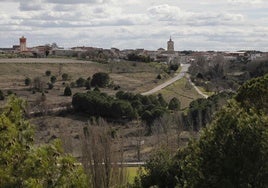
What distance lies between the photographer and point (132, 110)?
51.0 m

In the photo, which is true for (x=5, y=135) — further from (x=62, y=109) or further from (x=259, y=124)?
(x=62, y=109)

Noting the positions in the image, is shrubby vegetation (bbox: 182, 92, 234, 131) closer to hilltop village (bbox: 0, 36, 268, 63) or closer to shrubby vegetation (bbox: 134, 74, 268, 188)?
shrubby vegetation (bbox: 134, 74, 268, 188)

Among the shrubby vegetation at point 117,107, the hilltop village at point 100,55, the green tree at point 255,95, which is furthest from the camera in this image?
the hilltop village at point 100,55

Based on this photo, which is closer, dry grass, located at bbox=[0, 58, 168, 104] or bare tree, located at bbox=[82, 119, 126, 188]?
bare tree, located at bbox=[82, 119, 126, 188]

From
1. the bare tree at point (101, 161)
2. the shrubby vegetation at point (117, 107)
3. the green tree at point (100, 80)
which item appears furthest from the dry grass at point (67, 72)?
the bare tree at point (101, 161)

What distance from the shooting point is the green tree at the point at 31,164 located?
8062mm

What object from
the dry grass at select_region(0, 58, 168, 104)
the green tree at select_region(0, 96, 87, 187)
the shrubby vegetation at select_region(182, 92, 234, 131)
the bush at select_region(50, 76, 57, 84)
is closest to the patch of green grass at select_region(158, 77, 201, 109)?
the dry grass at select_region(0, 58, 168, 104)

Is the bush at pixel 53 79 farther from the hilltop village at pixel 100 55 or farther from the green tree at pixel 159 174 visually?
the green tree at pixel 159 174

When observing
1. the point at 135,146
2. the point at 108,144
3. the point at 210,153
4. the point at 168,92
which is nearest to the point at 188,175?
the point at 210,153

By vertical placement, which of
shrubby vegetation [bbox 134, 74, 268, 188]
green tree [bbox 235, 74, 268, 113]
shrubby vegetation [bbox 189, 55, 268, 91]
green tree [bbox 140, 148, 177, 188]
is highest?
green tree [bbox 235, 74, 268, 113]

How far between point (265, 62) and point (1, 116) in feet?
270

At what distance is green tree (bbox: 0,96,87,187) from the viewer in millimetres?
8062

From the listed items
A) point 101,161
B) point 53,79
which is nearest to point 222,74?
point 53,79

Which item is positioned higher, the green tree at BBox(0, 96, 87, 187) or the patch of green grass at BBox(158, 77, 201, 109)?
the green tree at BBox(0, 96, 87, 187)
